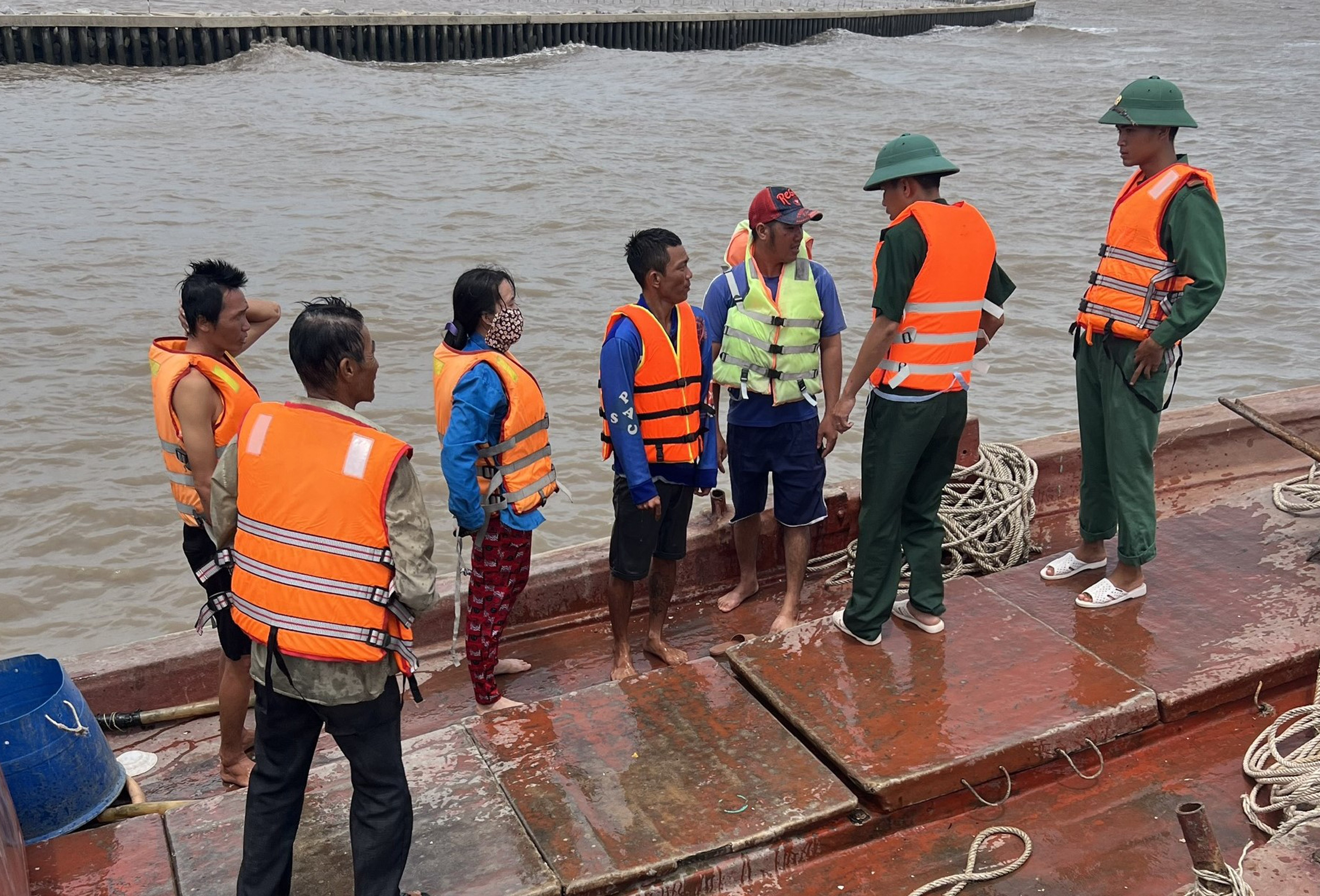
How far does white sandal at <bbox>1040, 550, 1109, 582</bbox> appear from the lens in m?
4.54

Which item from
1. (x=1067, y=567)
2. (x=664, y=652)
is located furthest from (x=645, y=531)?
(x=1067, y=567)

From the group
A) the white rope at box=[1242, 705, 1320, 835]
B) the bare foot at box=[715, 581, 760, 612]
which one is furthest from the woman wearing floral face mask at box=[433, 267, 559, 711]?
the white rope at box=[1242, 705, 1320, 835]

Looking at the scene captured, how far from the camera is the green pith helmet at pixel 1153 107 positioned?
151 inches

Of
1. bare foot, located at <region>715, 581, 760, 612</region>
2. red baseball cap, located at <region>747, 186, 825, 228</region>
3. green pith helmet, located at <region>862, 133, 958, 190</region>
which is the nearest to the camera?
green pith helmet, located at <region>862, 133, 958, 190</region>

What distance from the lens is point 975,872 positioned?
3.13 metres

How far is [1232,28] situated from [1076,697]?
1741 inches

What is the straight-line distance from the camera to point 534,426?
12.6 ft

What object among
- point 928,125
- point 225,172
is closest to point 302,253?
point 225,172

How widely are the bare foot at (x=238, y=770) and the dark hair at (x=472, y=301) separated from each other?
1550 millimetres

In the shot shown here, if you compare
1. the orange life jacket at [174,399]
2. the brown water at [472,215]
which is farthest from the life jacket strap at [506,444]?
the brown water at [472,215]

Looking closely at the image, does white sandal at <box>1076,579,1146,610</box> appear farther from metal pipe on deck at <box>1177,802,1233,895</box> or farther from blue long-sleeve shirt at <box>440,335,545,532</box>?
blue long-sleeve shirt at <box>440,335,545,532</box>

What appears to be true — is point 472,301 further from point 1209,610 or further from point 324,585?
point 1209,610

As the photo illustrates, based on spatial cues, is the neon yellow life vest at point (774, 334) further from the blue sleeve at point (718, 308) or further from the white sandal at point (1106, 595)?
the white sandal at point (1106, 595)

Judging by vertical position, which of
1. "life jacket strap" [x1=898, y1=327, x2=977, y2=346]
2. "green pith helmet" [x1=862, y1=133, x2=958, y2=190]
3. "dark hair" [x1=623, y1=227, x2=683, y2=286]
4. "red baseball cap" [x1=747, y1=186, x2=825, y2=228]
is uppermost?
"green pith helmet" [x1=862, y1=133, x2=958, y2=190]
